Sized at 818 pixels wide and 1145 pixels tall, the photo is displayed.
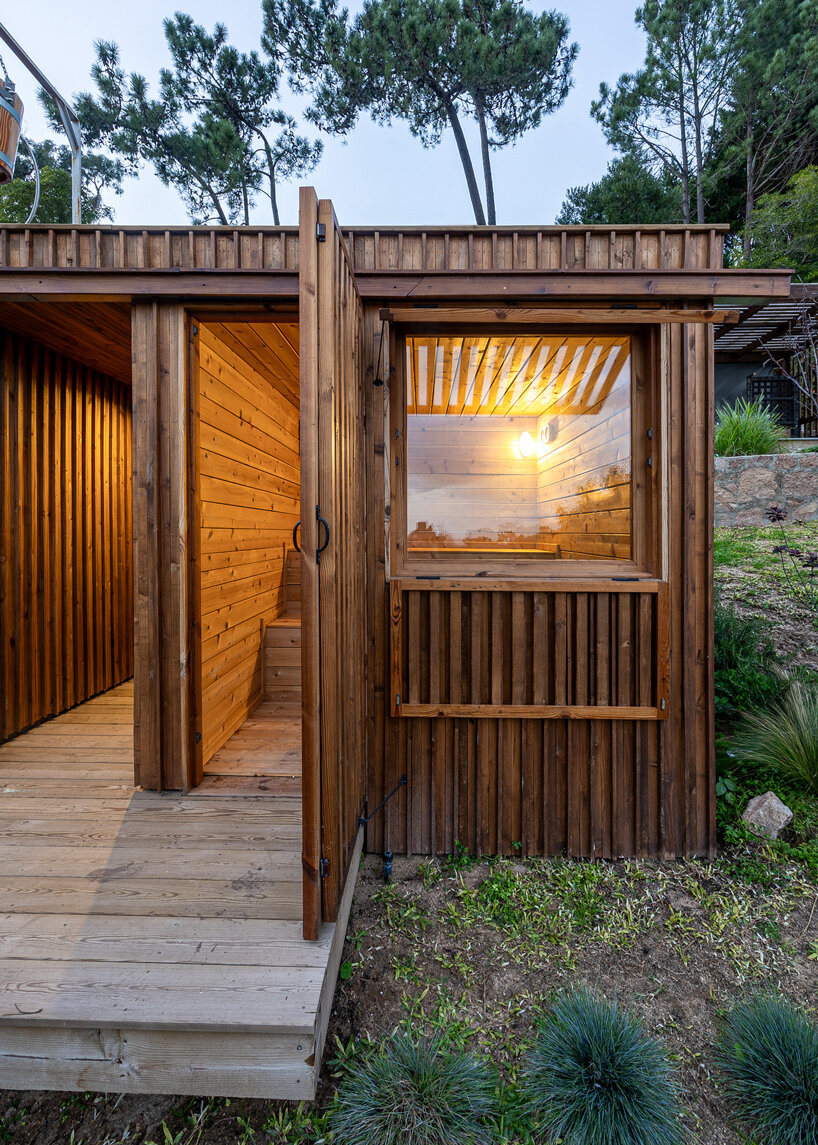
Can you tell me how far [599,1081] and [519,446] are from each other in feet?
7.73

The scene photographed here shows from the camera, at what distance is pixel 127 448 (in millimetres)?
4328

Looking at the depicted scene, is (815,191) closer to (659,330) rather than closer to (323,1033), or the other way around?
(659,330)

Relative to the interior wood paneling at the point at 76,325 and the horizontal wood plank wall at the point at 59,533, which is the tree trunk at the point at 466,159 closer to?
the interior wood paneling at the point at 76,325

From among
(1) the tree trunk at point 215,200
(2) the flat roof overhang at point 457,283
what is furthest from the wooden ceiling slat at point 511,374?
(1) the tree trunk at point 215,200

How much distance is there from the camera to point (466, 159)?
8539mm

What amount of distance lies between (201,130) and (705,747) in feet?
34.9

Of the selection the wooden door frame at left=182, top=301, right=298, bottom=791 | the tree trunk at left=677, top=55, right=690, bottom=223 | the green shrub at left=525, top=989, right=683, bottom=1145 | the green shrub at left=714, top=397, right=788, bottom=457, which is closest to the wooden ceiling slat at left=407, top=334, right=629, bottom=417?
the wooden door frame at left=182, top=301, right=298, bottom=791

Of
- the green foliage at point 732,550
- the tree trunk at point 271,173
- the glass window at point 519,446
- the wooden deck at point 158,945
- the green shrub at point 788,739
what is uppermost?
the tree trunk at point 271,173

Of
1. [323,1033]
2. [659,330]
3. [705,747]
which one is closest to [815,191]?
[659,330]

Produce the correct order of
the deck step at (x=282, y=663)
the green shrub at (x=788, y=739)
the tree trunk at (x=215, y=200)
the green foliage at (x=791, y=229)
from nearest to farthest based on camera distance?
the green shrub at (x=788, y=739), the deck step at (x=282, y=663), the green foliage at (x=791, y=229), the tree trunk at (x=215, y=200)

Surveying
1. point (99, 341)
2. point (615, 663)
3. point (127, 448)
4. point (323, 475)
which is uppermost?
point (99, 341)

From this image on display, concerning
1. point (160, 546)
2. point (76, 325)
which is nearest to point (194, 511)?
point (160, 546)

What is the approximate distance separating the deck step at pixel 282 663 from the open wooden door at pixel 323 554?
82.7 inches

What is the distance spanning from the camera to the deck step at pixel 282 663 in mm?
3807
